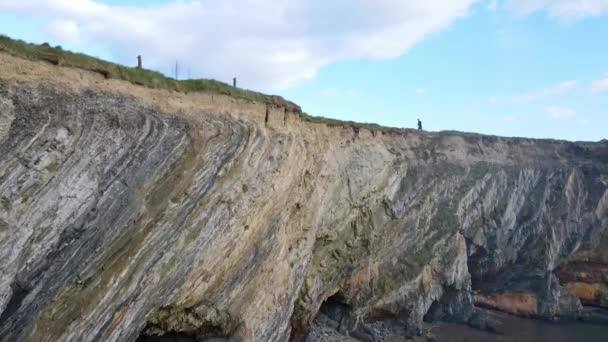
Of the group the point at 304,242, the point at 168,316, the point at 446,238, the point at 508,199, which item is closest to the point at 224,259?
the point at 168,316

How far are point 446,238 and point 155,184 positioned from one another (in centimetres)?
1832

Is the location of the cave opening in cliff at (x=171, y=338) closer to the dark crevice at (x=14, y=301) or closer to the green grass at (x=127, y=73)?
the dark crevice at (x=14, y=301)

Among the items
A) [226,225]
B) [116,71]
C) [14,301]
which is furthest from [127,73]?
[14,301]

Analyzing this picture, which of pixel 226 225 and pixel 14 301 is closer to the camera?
pixel 14 301

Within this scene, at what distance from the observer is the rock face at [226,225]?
9922 millimetres

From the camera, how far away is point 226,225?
44.7 feet

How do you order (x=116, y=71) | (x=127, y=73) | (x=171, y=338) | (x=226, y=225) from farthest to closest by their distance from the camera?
1. (x=171, y=338)
2. (x=226, y=225)
3. (x=127, y=73)
4. (x=116, y=71)

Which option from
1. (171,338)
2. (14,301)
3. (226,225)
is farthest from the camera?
(171,338)

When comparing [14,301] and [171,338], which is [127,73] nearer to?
[14,301]

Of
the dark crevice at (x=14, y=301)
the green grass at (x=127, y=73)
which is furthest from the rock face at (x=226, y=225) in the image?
the green grass at (x=127, y=73)

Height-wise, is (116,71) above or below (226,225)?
above

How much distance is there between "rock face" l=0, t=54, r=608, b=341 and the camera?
9.92 meters

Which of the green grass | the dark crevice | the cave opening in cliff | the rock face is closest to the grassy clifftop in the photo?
the green grass

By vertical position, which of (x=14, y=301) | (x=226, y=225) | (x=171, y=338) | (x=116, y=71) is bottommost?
(x=171, y=338)
